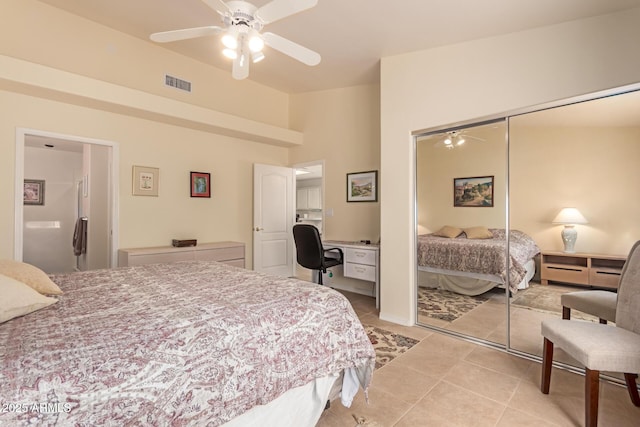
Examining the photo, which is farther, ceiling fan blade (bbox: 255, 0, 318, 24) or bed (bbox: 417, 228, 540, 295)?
bed (bbox: 417, 228, 540, 295)

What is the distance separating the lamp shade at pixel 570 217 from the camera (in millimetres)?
2395

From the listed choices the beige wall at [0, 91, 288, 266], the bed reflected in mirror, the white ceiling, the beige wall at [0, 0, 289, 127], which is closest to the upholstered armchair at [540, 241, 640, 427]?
the bed reflected in mirror

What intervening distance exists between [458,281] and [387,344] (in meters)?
1.02

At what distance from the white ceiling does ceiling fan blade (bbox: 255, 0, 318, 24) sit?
0.91 m

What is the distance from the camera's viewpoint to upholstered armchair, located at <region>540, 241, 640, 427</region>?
165 cm

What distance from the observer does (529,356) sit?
8.46 feet

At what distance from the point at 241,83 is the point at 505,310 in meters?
4.45

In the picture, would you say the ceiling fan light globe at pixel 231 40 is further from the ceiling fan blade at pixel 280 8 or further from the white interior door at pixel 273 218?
the white interior door at pixel 273 218

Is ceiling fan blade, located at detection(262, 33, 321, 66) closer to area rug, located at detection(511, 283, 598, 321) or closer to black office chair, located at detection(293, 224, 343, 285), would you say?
black office chair, located at detection(293, 224, 343, 285)

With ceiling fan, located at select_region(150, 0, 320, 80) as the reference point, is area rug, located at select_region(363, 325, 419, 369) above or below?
below

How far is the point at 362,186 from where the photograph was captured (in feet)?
14.6

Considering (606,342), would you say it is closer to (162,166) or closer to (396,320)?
(396,320)

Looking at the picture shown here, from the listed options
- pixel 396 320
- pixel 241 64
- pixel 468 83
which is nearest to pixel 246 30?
pixel 241 64

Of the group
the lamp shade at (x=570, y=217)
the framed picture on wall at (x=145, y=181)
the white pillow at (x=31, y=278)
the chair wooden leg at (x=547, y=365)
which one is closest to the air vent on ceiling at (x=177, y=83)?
the framed picture on wall at (x=145, y=181)
